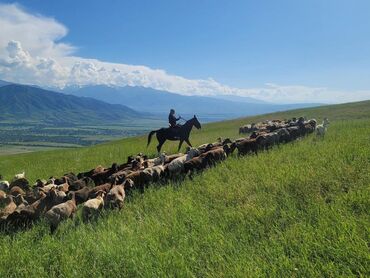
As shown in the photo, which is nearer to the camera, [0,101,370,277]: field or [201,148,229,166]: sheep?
[0,101,370,277]: field

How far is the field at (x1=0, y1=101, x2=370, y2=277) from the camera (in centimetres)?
743

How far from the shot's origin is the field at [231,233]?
7425 mm

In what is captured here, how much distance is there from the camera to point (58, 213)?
1114cm

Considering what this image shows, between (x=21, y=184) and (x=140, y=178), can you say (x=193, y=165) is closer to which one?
(x=140, y=178)

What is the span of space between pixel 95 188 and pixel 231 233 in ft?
22.0

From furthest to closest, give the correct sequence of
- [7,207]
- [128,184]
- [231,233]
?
[128,184] < [7,207] < [231,233]

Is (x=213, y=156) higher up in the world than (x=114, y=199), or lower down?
higher up

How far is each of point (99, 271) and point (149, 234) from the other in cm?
171

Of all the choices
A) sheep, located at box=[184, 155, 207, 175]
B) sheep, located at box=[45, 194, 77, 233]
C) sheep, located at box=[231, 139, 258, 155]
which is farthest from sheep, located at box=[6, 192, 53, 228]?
sheep, located at box=[231, 139, 258, 155]

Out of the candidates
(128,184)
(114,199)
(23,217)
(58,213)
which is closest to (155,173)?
(128,184)

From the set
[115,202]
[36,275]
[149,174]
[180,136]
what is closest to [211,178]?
[149,174]

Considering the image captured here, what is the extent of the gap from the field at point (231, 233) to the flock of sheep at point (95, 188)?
18.7 inches

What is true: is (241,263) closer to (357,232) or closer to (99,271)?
(357,232)

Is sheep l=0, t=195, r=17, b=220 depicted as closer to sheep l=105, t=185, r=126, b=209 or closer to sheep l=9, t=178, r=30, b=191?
sheep l=105, t=185, r=126, b=209
